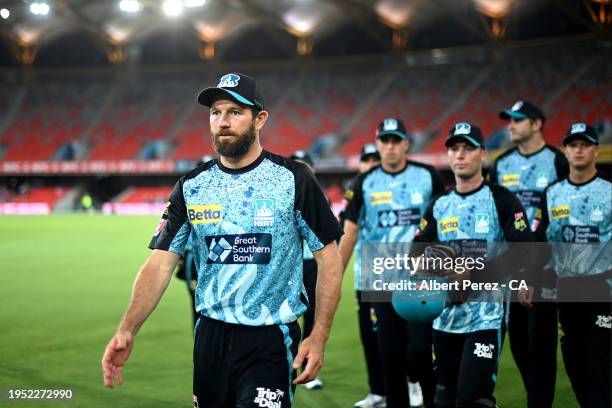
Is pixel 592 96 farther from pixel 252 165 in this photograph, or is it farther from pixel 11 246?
pixel 252 165

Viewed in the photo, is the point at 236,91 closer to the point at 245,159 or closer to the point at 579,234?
the point at 245,159

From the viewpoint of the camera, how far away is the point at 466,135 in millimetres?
5648

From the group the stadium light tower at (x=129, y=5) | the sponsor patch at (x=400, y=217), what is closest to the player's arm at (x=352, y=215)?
the sponsor patch at (x=400, y=217)

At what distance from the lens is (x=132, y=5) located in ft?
151

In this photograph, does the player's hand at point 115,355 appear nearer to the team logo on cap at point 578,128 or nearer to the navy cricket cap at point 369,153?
the team logo on cap at point 578,128

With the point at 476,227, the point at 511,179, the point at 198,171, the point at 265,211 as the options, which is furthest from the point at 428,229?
the point at 198,171

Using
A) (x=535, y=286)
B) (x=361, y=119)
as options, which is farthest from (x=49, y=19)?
(x=535, y=286)

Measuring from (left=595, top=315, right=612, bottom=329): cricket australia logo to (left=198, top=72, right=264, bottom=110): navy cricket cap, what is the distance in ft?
10.8

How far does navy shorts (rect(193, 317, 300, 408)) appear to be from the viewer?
3.69 m

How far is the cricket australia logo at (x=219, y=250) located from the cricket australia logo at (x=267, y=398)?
28.3 inches

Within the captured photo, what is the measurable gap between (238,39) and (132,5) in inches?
413

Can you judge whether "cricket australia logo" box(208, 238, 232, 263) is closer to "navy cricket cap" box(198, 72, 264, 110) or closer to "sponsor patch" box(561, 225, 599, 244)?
"navy cricket cap" box(198, 72, 264, 110)

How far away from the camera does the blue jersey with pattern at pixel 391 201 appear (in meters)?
6.70

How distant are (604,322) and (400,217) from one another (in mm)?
1971
